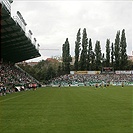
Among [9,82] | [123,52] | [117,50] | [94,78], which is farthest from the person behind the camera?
[117,50]

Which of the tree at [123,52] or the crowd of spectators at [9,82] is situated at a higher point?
the tree at [123,52]

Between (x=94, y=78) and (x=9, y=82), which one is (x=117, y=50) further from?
(x=9, y=82)

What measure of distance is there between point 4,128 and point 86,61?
103825mm

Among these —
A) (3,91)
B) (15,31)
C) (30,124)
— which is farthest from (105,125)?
(15,31)

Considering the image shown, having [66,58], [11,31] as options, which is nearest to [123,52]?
[66,58]

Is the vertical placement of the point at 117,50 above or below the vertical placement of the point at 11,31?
above

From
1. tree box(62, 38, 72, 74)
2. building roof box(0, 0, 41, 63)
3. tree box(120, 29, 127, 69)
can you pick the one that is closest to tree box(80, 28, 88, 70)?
tree box(62, 38, 72, 74)

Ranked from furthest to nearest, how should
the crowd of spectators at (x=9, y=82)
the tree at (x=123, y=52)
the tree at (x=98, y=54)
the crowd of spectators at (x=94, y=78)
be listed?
the tree at (x=98, y=54), the tree at (x=123, y=52), the crowd of spectators at (x=94, y=78), the crowd of spectators at (x=9, y=82)

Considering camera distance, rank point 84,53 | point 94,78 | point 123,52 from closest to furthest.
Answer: point 94,78 < point 123,52 < point 84,53

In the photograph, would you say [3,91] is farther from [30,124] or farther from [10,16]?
[30,124]

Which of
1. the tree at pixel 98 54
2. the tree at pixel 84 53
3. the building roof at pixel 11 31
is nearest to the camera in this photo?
the building roof at pixel 11 31

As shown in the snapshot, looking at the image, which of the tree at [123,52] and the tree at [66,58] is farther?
the tree at [66,58]

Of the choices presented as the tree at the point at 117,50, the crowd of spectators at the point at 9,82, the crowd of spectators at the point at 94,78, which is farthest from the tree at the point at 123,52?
the crowd of spectators at the point at 9,82

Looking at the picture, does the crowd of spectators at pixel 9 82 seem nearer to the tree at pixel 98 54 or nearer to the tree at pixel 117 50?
the tree at pixel 98 54
